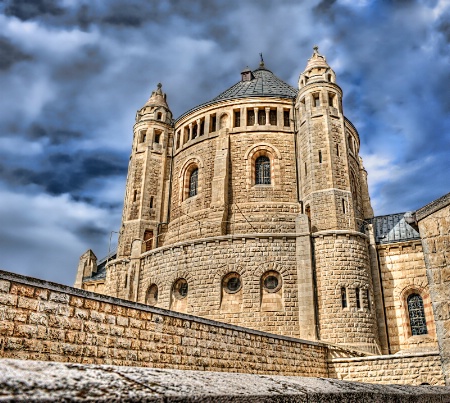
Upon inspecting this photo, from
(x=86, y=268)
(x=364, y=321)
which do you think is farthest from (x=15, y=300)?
(x=86, y=268)

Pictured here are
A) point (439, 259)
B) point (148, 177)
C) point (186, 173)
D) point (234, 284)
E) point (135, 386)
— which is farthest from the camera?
point (148, 177)

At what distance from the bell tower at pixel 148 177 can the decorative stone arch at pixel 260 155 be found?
6.18 metres

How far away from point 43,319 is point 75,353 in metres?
0.91

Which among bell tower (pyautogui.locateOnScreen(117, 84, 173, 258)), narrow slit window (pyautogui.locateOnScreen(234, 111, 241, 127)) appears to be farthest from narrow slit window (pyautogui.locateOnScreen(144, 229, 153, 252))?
narrow slit window (pyautogui.locateOnScreen(234, 111, 241, 127))

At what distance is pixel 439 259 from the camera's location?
275 inches

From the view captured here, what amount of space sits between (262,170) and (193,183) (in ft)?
14.8

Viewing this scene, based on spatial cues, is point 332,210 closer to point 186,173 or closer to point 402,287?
point 402,287

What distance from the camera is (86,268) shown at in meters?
28.8

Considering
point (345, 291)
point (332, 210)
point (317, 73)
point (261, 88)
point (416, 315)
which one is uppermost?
point (261, 88)

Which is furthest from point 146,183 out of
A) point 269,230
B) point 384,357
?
point 384,357

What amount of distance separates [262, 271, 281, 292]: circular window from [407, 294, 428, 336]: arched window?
6303 mm

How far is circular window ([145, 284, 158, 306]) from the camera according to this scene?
71.9 ft

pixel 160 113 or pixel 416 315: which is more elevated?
pixel 160 113

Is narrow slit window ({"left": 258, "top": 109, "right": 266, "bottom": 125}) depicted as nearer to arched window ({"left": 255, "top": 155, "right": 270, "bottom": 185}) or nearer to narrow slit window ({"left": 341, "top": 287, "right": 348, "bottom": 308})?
arched window ({"left": 255, "top": 155, "right": 270, "bottom": 185})
